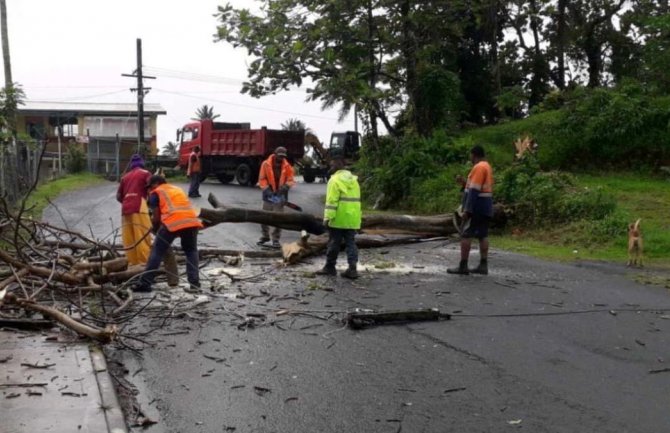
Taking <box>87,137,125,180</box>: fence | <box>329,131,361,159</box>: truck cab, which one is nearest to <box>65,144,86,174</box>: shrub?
<box>87,137,125,180</box>: fence

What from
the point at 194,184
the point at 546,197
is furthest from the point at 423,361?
the point at 194,184

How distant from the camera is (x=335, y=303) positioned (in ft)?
26.3

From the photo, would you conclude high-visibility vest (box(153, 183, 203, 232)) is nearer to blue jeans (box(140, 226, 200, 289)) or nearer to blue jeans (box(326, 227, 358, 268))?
blue jeans (box(140, 226, 200, 289))

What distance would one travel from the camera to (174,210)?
8.56 m

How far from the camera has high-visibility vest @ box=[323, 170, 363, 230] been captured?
9547 mm

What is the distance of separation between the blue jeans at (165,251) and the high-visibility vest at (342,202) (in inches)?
74.2

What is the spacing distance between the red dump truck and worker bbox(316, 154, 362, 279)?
20587mm

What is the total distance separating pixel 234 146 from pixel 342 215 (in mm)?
22241

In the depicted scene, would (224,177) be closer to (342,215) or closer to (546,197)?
(546,197)

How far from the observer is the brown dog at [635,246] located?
10.6m

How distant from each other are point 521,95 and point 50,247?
2151 centimetres

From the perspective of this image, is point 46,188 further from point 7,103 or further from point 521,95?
point 521,95

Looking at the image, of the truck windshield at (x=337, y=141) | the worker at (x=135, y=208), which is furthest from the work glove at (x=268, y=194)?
the truck windshield at (x=337, y=141)

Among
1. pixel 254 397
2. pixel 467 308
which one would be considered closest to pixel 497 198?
pixel 467 308
